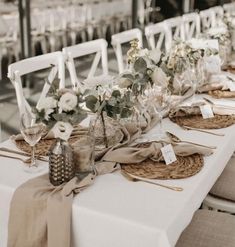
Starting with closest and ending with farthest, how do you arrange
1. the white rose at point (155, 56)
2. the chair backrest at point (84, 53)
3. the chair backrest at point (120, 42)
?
the white rose at point (155, 56), the chair backrest at point (84, 53), the chair backrest at point (120, 42)

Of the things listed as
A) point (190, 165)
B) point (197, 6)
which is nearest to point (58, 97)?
point (190, 165)

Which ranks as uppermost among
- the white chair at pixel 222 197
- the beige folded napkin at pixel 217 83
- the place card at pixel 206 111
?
the place card at pixel 206 111

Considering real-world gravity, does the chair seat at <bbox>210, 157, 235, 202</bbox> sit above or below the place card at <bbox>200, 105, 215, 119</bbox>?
below

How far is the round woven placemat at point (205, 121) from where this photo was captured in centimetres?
210

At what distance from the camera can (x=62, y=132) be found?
1.43 meters

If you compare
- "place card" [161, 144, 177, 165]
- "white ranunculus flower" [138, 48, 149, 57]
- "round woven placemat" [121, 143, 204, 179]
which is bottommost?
"round woven placemat" [121, 143, 204, 179]

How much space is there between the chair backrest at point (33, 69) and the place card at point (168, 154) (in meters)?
0.74

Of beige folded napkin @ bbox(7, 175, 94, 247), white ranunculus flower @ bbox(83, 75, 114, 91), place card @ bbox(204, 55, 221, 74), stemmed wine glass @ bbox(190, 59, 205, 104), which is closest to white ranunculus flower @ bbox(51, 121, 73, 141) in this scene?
beige folded napkin @ bbox(7, 175, 94, 247)

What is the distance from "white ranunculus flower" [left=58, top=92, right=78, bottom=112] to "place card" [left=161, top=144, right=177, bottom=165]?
0.42m

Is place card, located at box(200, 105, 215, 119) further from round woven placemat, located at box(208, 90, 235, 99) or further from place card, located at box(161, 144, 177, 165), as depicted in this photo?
place card, located at box(161, 144, 177, 165)

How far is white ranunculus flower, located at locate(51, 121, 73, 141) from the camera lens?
1.42 metres

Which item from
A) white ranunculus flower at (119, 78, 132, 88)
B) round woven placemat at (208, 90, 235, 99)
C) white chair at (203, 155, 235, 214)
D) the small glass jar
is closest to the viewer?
the small glass jar

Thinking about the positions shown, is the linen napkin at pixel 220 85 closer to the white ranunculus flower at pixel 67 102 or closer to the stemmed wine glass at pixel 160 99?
the stemmed wine glass at pixel 160 99

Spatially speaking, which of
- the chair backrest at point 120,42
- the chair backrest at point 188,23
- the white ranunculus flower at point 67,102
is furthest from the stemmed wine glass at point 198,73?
the chair backrest at point 188,23
